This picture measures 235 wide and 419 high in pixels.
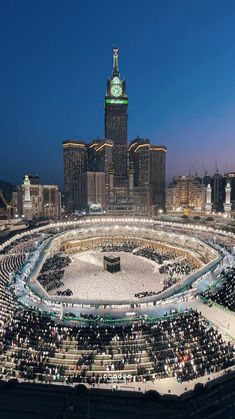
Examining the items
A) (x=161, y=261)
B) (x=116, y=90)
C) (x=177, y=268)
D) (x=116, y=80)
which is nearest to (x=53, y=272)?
(x=161, y=261)

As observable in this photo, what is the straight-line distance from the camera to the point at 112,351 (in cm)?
2250

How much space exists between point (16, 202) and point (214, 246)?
10849 cm

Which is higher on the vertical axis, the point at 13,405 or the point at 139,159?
the point at 139,159

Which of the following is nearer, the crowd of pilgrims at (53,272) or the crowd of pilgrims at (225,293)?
the crowd of pilgrims at (225,293)

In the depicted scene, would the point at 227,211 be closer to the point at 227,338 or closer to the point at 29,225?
the point at 29,225

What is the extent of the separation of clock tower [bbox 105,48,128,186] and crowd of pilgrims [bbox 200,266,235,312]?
133844 millimetres

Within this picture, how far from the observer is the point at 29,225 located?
Result: 84.9 meters

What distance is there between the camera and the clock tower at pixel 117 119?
168m

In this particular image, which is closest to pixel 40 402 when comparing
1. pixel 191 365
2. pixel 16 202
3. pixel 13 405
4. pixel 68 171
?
pixel 13 405

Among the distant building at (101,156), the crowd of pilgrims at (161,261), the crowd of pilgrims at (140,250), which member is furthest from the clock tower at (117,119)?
the crowd of pilgrims at (161,261)

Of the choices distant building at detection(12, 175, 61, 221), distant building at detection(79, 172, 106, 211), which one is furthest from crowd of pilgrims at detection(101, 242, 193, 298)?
distant building at detection(79, 172, 106, 211)

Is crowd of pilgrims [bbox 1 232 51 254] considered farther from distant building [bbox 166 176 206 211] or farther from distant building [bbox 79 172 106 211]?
distant building [bbox 166 176 206 211]

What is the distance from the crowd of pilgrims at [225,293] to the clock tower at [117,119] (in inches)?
5269

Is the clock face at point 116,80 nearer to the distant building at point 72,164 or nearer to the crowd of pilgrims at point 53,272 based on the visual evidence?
the distant building at point 72,164
